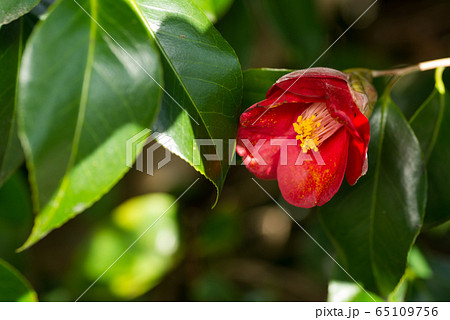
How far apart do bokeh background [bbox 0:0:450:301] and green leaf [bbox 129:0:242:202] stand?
450 millimetres

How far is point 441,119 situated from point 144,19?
513 millimetres

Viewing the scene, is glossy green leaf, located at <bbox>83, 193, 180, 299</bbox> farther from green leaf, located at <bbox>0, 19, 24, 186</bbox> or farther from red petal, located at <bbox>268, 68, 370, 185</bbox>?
red petal, located at <bbox>268, 68, 370, 185</bbox>

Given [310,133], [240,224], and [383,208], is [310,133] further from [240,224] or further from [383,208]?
[240,224]

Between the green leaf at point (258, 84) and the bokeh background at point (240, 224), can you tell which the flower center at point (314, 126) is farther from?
the bokeh background at point (240, 224)

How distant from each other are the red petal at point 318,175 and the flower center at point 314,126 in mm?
11

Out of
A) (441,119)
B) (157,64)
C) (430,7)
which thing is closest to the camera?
(157,64)

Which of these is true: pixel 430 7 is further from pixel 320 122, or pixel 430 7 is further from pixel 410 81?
pixel 320 122

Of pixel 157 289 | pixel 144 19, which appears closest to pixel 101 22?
pixel 144 19

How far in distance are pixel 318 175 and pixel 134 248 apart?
0.70 metres

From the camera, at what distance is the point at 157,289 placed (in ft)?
4.62

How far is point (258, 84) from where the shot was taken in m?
0.66

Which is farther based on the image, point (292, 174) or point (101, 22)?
point (292, 174)

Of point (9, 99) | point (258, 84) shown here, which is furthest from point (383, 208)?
point (9, 99)

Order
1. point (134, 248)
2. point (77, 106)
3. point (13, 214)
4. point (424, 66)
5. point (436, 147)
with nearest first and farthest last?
point (77, 106)
point (424, 66)
point (436, 147)
point (13, 214)
point (134, 248)
